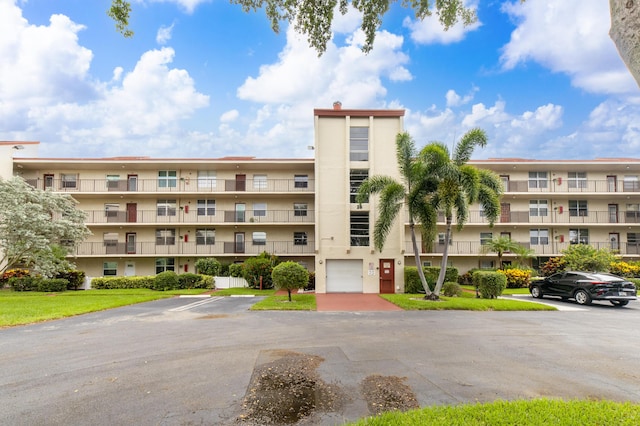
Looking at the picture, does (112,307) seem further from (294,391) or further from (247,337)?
(294,391)

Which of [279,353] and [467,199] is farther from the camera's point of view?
[467,199]

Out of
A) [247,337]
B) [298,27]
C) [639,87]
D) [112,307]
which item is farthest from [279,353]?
[112,307]

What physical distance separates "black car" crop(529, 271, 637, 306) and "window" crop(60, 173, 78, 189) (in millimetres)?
33248

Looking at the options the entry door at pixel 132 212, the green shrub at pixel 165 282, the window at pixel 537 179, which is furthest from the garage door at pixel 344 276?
the window at pixel 537 179

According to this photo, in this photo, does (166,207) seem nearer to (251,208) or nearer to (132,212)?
(132,212)

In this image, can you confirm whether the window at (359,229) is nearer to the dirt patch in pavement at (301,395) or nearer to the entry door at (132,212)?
the dirt patch in pavement at (301,395)

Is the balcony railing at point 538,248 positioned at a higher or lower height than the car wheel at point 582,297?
higher

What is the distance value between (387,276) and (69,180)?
83.9ft

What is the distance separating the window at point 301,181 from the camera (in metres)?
27.8

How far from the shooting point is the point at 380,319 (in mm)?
11906

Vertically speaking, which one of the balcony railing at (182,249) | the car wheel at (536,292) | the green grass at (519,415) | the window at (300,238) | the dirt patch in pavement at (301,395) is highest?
the window at (300,238)

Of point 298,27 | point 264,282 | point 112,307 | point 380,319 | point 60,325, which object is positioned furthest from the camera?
point 264,282

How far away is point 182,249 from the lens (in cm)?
2666

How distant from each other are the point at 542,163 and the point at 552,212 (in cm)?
410
